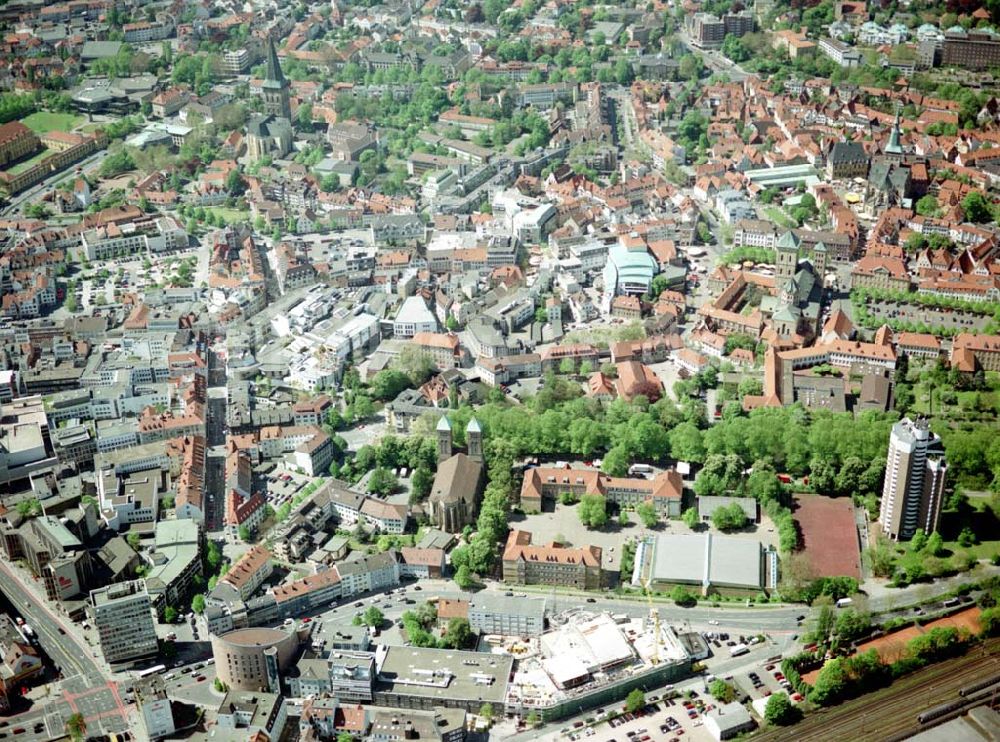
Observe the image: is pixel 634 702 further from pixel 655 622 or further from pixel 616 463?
pixel 616 463

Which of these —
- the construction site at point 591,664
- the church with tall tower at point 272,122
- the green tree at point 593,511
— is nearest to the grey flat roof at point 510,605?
the construction site at point 591,664

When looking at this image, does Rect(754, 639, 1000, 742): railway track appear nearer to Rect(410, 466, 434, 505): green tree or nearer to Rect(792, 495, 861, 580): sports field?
Rect(792, 495, 861, 580): sports field

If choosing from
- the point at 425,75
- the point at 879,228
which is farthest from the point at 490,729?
the point at 425,75

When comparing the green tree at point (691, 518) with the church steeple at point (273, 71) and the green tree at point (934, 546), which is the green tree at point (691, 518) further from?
the church steeple at point (273, 71)

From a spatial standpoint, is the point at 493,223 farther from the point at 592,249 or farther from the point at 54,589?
the point at 54,589

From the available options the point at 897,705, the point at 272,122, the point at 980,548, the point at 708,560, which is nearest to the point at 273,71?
the point at 272,122

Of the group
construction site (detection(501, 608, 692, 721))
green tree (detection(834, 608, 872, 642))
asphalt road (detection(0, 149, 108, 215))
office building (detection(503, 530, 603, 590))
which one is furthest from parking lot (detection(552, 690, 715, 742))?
asphalt road (detection(0, 149, 108, 215))
